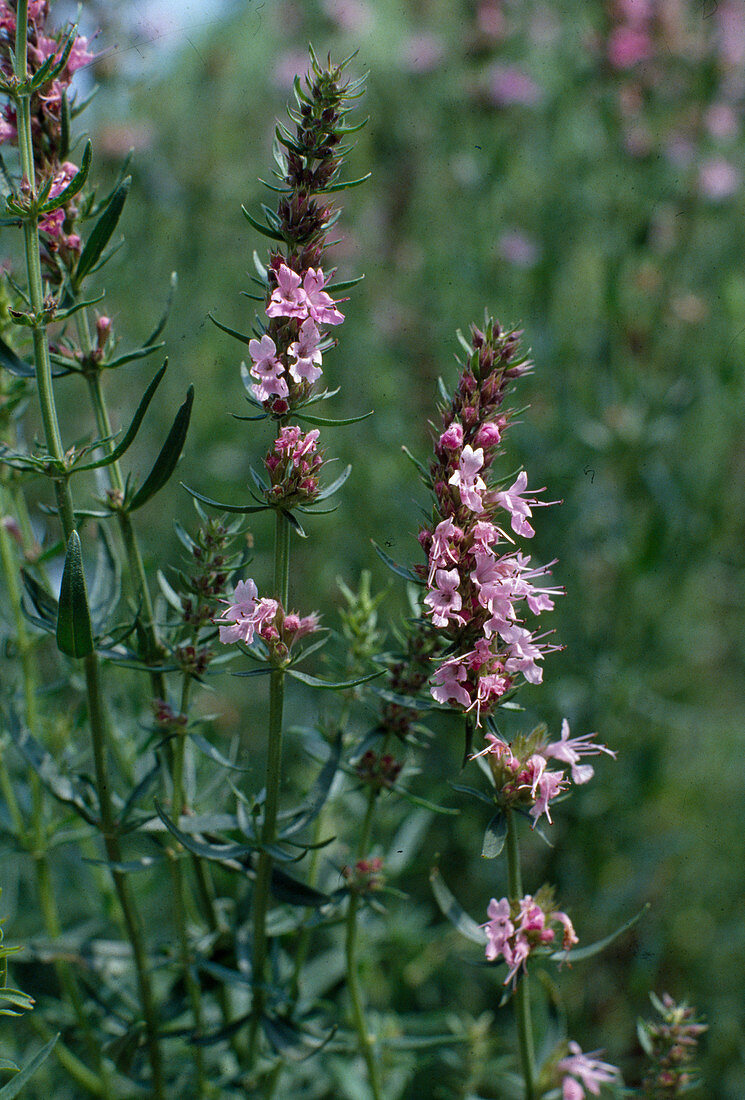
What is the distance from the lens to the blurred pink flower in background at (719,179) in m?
3.99

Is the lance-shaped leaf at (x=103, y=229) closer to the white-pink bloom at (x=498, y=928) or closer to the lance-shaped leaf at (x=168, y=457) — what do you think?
the lance-shaped leaf at (x=168, y=457)

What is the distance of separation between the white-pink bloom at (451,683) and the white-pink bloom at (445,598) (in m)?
0.06

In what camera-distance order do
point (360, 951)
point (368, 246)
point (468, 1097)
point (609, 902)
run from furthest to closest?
point (368, 246) → point (609, 902) → point (360, 951) → point (468, 1097)

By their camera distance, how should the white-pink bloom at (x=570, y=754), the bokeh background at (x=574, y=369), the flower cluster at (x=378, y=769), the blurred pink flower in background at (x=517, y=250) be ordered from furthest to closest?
1. the blurred pink flower in background at (x=517, y=250)
2. the bokeh background at (x=574, y=369)
3. the flower cluster at (x=378, y=769)
4. the white-pink bloom at (x=570, y=754)

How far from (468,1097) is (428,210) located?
4.37m

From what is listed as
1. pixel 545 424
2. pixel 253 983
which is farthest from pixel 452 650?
pixel 545 424

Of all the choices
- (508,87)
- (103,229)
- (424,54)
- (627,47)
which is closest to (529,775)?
(103,229)

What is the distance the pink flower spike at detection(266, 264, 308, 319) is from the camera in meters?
1.28

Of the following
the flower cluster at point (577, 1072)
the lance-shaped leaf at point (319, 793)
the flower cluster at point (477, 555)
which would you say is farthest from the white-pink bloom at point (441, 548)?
the flower cluster at point (577, 1072)

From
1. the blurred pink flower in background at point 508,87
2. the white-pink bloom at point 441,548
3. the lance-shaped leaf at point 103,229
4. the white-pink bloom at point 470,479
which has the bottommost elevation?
the white-pink bloom at point 441,548

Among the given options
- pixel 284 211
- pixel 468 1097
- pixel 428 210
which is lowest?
pixel 468 1097

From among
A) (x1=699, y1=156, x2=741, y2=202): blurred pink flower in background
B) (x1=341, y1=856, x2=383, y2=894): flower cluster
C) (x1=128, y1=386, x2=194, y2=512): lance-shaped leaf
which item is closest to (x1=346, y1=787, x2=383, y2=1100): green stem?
(x1=341, y1=856, x2=383, y2=894): flower cluster

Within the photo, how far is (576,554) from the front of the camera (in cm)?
356

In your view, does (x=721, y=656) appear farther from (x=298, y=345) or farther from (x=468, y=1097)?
(x=298, y=345)
